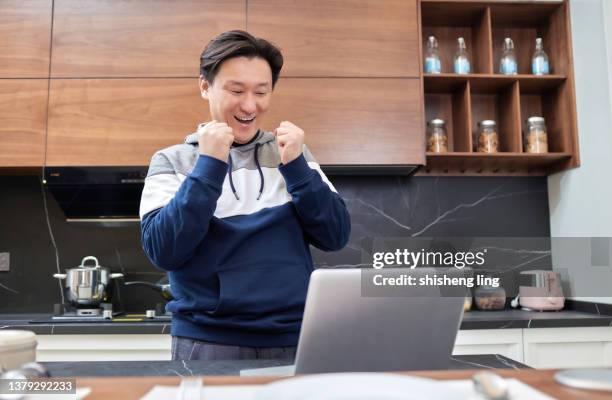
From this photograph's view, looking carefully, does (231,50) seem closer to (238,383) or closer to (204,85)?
(204,85)

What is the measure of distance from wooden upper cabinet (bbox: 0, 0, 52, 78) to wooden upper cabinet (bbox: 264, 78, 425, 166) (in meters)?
1.06

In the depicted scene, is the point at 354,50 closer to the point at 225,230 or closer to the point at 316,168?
the point at 316,168

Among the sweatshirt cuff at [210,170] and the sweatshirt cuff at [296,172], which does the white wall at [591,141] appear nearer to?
the sweatshirt cuff at [296,172]

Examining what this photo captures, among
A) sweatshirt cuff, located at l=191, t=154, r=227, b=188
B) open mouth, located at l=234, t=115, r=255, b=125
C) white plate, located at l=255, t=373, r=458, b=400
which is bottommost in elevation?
white plate, located at l=255, t=373, r=458, b=400

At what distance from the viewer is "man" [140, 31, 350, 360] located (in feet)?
4.01

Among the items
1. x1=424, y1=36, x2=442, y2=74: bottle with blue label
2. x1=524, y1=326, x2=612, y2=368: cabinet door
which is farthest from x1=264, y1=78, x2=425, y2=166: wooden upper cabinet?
x1=524, y1=326, x2=612, y2=368: cabinet door

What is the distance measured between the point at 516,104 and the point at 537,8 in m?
0.50

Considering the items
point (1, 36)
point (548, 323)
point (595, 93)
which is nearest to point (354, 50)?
point (595, 93)

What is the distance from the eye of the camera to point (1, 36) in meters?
2.51

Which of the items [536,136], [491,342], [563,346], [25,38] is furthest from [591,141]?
[25,38]

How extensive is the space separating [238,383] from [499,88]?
2.44 meters

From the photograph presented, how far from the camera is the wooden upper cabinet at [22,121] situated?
244 cm

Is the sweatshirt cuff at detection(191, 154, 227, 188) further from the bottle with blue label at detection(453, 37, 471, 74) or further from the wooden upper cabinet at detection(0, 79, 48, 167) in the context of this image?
the bottle with blue label at detection(453, 37, 471, 74)

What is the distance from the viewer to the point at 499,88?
108 inches
